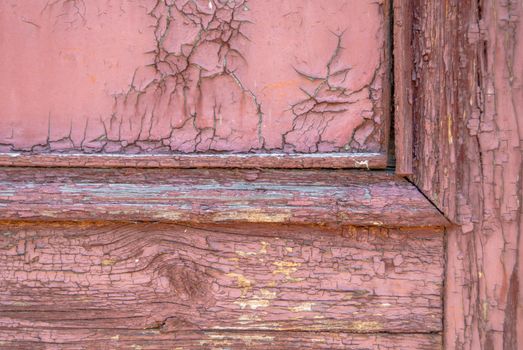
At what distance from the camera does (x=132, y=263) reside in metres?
1.02

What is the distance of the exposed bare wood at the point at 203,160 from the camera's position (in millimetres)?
965

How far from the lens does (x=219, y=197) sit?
3.15 feet

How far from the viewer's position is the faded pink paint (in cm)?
98

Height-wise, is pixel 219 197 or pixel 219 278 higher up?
pixel 219 197

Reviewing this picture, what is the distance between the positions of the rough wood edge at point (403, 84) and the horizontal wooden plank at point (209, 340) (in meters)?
0.31

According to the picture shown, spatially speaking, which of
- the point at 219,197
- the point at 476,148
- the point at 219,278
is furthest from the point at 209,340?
the point at 476,148

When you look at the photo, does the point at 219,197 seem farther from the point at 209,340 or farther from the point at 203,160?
the point at 209,340

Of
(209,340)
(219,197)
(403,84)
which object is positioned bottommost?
(209,340)

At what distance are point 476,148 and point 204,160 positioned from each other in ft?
1.56

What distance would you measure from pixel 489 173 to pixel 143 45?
2.16 feet

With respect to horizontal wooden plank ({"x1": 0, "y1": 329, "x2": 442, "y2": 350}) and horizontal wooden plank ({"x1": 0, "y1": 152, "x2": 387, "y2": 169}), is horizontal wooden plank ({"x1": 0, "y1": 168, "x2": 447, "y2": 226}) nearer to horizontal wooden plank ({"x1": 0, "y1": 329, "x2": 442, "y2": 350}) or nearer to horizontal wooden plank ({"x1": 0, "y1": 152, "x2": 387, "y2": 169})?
horizontal wooden plank ({"x1": 0, "y1": 152, "x2": 387, "y2": 169})

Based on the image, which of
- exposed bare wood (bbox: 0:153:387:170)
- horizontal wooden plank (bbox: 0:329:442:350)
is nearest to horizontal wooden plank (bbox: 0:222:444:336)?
horizontal wooden plank (bbox: 0:329:442:350)

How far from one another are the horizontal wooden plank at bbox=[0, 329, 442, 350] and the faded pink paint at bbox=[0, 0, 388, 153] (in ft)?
1.13

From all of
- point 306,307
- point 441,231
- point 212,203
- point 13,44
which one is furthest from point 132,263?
point 441,231
